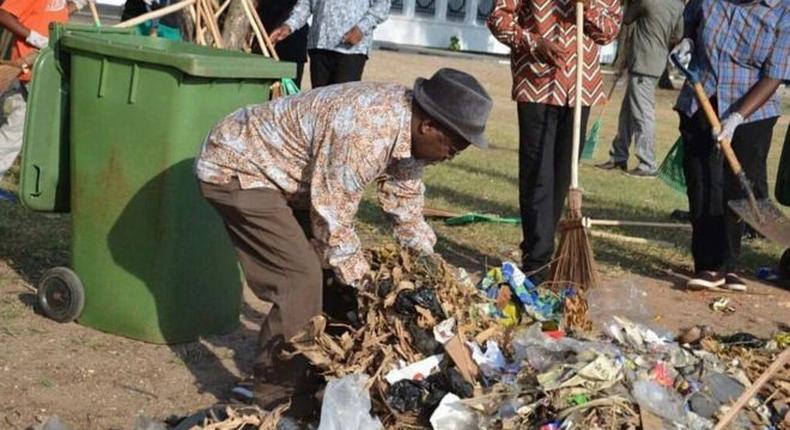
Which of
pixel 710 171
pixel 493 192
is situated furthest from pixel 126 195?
pixel 493 192

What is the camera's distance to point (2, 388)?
16.8ft

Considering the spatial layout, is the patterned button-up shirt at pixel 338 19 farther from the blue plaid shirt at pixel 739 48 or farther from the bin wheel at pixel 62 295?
the bin wheel at pixel 62 295

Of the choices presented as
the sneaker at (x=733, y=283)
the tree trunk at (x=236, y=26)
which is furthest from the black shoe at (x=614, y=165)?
the sneaker at (x=733, y=283)

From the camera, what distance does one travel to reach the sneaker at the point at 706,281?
298 inches

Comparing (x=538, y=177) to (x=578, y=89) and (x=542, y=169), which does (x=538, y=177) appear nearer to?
(x=542, y=169)

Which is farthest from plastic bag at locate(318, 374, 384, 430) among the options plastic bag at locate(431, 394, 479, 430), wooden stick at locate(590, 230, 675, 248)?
wooden stick at locate(590, 230, 675, 248)

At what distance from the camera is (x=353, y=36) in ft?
28.0

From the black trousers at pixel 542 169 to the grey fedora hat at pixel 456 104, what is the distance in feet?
7.71

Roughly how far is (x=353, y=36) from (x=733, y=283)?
2926mm

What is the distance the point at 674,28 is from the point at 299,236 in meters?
9.57

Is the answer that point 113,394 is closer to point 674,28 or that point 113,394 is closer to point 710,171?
point 710,171

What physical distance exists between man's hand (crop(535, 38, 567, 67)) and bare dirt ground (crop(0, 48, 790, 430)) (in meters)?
1.46

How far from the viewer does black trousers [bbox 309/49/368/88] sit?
8.61 m

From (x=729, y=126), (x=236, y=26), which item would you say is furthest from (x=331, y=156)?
(x=236, y=26)
